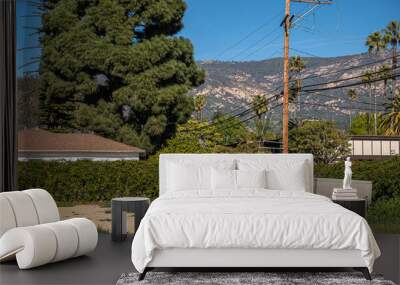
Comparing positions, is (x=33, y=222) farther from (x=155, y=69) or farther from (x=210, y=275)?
(x=155, y=69)

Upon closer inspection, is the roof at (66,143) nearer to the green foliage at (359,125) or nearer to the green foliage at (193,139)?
the green foliage at (193,139)

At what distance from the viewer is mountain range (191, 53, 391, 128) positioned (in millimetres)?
8492

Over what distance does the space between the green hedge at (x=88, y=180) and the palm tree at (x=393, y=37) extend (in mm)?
3602

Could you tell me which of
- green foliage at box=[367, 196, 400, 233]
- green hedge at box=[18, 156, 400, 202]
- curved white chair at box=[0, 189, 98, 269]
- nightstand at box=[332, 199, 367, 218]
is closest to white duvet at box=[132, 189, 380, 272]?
curved white chair at box=[0, 189, 98, 269]

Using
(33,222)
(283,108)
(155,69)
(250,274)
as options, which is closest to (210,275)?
(250,274)

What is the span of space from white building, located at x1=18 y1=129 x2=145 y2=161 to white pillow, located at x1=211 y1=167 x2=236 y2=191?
116 inches

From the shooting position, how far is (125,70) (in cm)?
911

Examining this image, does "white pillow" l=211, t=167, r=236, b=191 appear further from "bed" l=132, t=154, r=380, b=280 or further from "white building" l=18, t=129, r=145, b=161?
"white building" l=18, t=129, r=145, b=161

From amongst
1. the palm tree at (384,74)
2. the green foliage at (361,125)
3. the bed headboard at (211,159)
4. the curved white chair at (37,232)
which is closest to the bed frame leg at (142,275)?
the curved white chair at (37,232)

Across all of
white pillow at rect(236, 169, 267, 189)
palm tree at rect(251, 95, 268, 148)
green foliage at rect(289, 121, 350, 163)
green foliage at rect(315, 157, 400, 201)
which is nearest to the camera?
white pillow at rect(236, 169, 267, 189)

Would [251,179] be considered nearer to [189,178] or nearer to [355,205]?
[189,178]

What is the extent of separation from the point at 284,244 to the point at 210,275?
0.65 m

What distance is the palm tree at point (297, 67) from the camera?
8.65m

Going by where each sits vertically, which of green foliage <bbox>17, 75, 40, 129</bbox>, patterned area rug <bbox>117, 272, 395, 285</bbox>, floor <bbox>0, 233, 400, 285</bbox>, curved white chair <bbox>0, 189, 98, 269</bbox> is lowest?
floor <bbox>0, 233, 400, 285</bbox>
